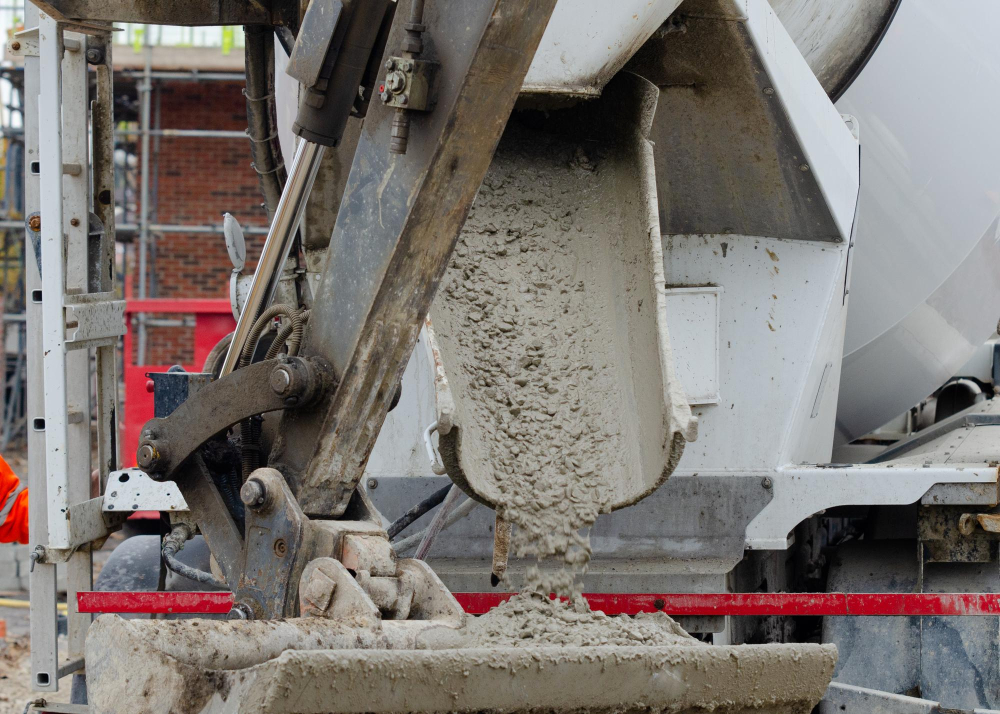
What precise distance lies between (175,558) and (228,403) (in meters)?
1.27

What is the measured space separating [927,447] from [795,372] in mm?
887

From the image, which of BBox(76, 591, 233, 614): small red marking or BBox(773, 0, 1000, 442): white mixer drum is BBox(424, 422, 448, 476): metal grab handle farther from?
BBox(773, 0, 1000, 442): white mixer drum

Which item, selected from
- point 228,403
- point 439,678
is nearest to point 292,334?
point 228,403

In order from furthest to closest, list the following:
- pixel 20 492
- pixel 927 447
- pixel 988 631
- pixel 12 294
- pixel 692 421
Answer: pixel 12 294, pixel 20 492, pixel 927 447, pixel 988 631, pixel 692 421

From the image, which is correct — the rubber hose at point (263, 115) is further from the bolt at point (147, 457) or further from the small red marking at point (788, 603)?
the small red marking at point (788, 603)

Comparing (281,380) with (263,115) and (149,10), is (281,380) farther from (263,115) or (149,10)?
(263,115)

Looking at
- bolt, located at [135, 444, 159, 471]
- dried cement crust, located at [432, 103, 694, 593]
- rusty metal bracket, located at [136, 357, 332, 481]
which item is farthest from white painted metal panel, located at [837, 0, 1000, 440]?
bolt, located at [135, 444, 159, 471]

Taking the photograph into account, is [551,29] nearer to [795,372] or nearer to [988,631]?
[795,372]

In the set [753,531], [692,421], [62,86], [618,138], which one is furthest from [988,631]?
[62,86]

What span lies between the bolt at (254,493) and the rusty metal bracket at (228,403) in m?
0.13

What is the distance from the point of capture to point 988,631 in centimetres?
282

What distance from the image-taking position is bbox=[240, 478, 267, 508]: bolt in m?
1.99

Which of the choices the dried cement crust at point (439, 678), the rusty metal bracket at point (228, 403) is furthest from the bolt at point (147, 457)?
the dried cement crust at point (439, 678)

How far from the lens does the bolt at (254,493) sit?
199 cm
